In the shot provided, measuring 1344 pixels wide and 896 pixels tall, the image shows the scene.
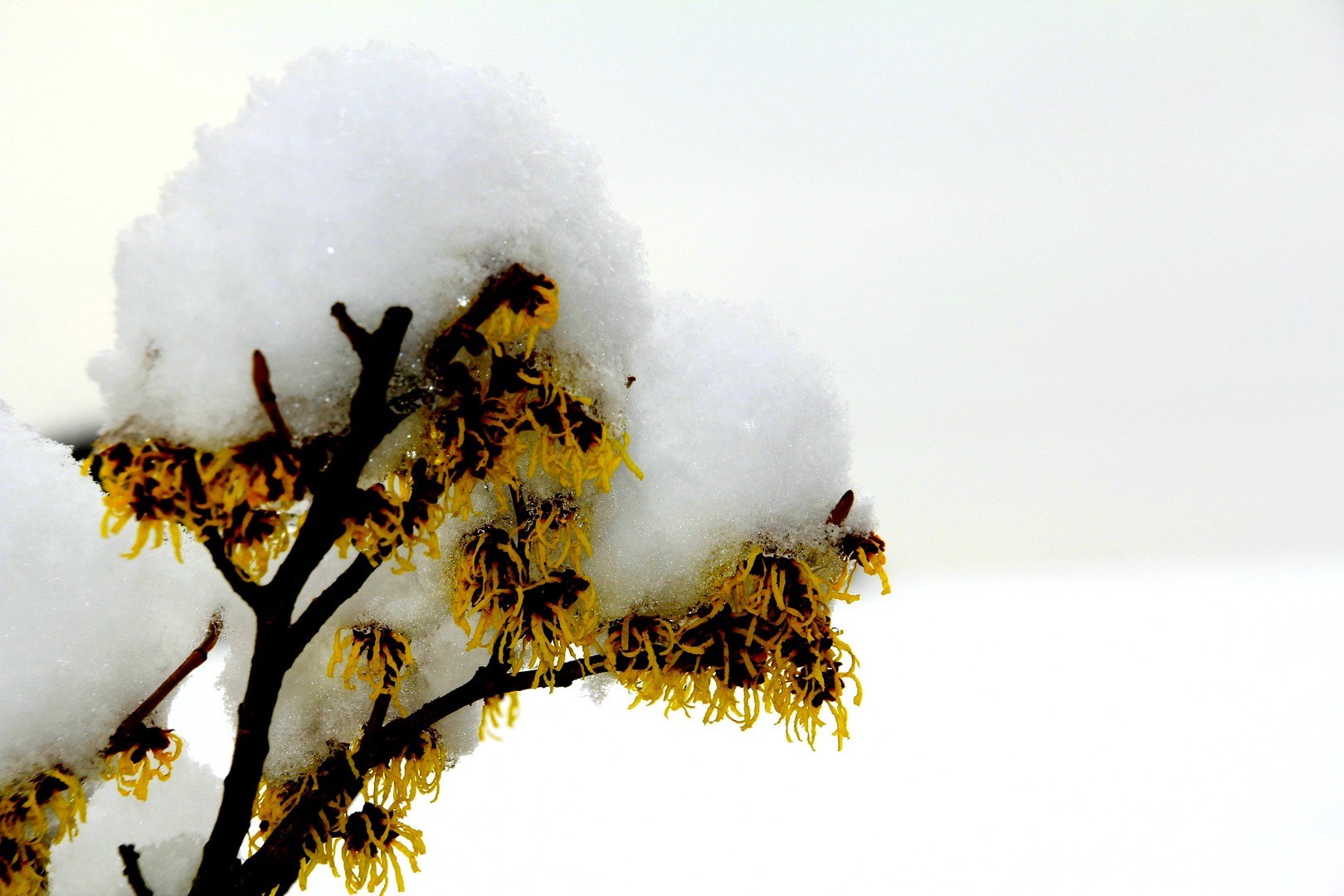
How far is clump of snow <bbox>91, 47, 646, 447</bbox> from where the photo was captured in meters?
0.54

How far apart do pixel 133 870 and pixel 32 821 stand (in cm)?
8

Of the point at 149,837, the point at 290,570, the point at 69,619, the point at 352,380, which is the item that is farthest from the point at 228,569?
the point at 149,837

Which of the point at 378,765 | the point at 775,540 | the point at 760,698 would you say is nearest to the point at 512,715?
the point at 378,765

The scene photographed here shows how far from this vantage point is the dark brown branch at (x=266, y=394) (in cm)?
52

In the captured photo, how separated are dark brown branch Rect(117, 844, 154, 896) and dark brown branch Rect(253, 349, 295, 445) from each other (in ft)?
1.39

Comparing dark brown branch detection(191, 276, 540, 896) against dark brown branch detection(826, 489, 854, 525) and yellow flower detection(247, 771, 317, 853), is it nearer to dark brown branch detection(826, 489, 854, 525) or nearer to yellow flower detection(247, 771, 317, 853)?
yellow flower detection(247, 771, 317, 853)

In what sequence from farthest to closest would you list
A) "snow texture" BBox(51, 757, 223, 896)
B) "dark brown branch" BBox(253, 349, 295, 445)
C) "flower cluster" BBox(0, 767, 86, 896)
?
"snow texture" BBox(51, 757, 223, 896) → "flower cluster" BBox(0, 767, 86, 896) → "dark brown branch" BBox(253, 349, 295, 445)

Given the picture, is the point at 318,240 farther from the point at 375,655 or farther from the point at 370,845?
the point at 370,845

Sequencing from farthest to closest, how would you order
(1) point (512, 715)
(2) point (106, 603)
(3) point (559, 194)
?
(1) point (512, 715)
(2) point (106, 603)
(3) point (559, 194)

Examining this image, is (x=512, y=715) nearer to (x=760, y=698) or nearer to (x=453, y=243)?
(x=760, y=698)

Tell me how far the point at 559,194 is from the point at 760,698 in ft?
1.45

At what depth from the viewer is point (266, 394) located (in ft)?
1.70

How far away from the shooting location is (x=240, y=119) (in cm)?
58

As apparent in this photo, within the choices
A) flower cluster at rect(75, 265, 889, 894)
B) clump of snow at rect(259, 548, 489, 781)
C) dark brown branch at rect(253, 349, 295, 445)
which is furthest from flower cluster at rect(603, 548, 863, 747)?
dark brown branch at rect(253, 349, 295, 445)
